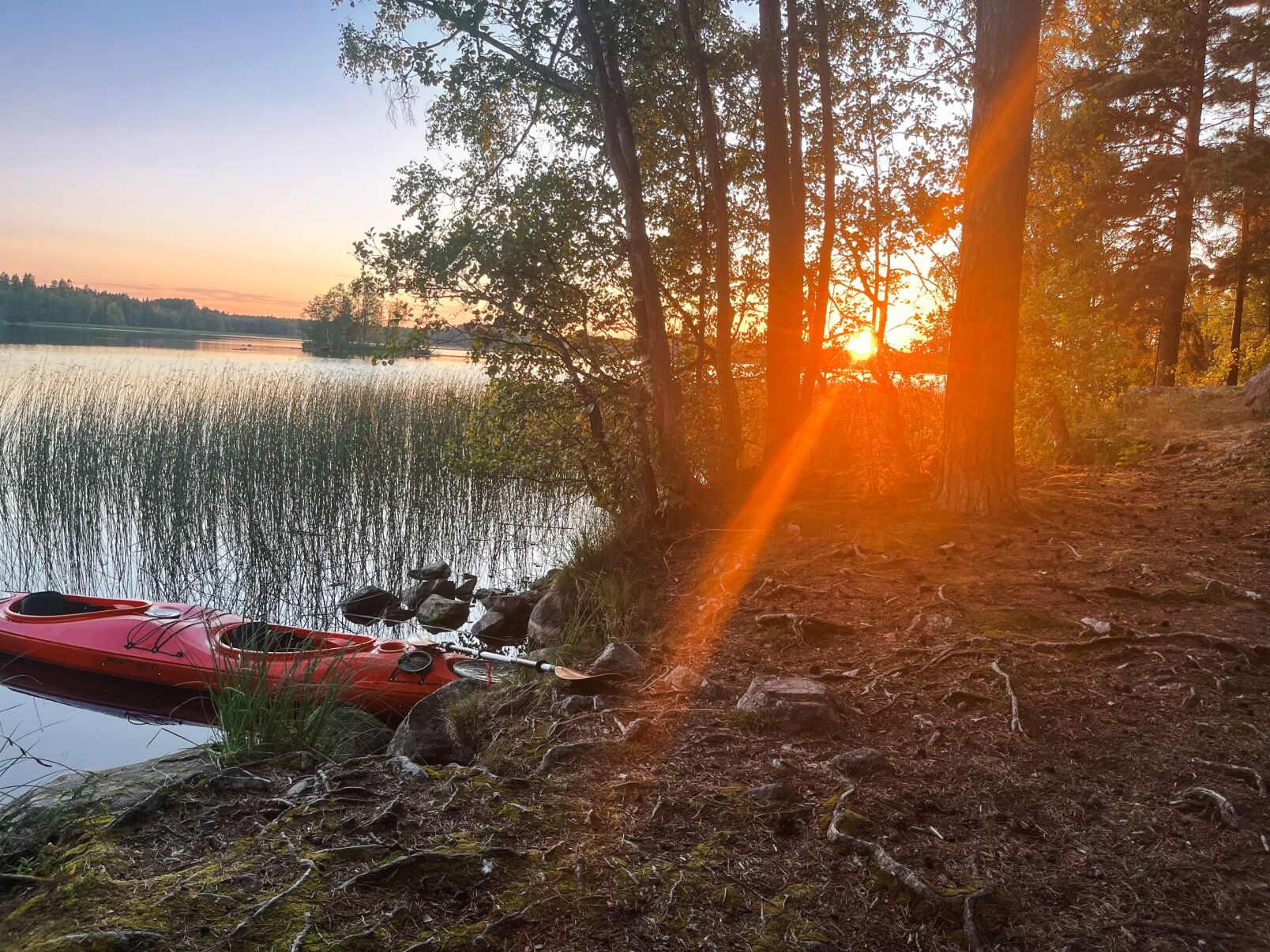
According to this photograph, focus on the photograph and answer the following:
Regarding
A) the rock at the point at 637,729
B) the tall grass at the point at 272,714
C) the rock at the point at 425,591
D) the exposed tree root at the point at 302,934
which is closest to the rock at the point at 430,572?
the rock at the point at 425,591

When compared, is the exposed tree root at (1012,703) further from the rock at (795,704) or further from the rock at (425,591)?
the rock at (425,591)

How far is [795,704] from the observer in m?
3.20

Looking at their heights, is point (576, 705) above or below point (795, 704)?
below

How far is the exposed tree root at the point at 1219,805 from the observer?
2305mm

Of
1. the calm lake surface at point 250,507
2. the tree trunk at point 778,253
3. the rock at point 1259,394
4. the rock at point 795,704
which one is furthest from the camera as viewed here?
the rock at point 1259,394

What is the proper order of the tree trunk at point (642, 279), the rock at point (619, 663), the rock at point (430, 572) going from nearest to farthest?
1. the rock at point (619, 663)
2. the tree trunk at point (642, 279)
3. the rock at point (430, 572)

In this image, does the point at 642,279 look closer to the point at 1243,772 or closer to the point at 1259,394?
the point at 1243,772

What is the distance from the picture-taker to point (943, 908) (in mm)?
1992

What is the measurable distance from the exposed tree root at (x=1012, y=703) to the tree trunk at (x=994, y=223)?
8.25 feet

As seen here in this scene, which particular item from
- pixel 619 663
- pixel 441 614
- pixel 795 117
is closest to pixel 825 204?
pixel 795 117

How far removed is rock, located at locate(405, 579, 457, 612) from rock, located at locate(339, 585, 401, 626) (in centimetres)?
15

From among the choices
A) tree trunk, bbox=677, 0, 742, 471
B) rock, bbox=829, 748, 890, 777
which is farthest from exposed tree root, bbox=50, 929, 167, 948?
tree trunk, bbox=677, 0, 742, 471

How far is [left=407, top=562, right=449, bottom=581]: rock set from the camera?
29.4 feet

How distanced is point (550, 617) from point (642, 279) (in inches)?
107
